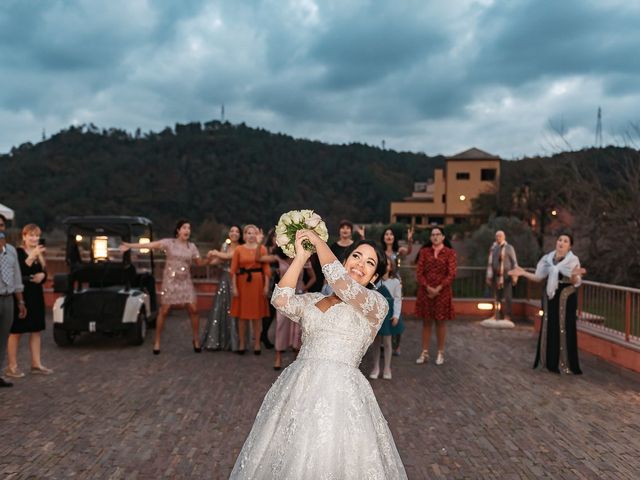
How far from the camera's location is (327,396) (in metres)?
3.16

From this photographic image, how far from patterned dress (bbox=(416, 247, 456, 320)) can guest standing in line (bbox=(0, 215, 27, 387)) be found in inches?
210

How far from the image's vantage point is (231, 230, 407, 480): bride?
3.04 metres

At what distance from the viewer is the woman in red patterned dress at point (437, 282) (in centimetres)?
867

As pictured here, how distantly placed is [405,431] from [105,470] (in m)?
2.72

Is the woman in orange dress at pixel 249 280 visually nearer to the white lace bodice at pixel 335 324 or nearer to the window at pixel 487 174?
the white lace bodice at pixel 335 324

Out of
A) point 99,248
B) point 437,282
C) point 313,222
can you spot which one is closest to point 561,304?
point 437,282

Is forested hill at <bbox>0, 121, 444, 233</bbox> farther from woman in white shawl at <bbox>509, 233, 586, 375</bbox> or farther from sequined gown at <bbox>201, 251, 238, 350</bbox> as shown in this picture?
woman in white shawl at <bbox>509, 233, 586, 375</bbox>

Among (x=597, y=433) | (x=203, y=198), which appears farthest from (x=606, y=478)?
(x=203, y=198)

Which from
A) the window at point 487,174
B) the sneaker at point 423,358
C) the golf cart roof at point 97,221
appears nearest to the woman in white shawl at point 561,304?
the sneaker at point 423,358

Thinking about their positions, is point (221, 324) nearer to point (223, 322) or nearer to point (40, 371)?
point (223, 322)

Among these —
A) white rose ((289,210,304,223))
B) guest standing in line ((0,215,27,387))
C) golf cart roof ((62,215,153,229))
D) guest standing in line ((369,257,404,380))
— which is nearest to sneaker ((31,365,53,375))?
guest standing in line ((0,215,27,387))

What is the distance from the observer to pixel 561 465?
16.3 ft

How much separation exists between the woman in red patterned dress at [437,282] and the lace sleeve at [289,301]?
550 centimetres

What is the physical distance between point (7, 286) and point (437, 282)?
560 centimetres
